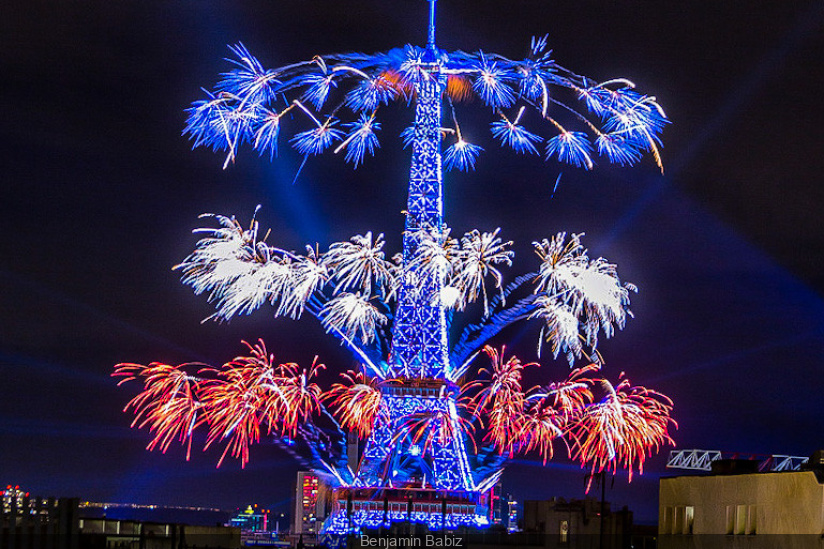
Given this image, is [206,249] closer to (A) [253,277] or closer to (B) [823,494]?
(A) [253,277]

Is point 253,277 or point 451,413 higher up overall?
point 253,277

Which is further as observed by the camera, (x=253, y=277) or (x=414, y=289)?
(x=414, y=289)

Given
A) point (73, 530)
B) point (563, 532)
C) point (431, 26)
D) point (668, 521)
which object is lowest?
point (563, 532)

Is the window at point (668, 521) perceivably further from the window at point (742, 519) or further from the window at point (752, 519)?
the window at point (752, 519)

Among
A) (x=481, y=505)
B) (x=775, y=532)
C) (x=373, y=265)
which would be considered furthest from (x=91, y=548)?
(x=481, y=505)

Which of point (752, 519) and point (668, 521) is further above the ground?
point (752, 519)

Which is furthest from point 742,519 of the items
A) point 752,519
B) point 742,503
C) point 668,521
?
point 668,521

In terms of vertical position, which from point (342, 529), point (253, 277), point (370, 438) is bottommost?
point (342, 529)

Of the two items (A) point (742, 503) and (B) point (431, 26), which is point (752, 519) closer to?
(A) point (742, 503)

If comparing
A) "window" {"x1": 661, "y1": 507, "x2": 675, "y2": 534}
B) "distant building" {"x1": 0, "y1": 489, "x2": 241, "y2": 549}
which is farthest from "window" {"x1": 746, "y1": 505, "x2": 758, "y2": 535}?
"distant building" {"x1": 0, "y1": 489, "x2": 241, "y2": 549}
